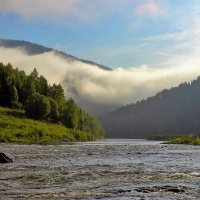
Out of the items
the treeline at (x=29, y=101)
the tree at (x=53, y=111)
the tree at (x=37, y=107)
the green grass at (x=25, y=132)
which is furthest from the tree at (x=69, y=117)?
the tree at (x=37, y=107)

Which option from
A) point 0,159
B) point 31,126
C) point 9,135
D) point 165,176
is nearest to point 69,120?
point 31,126

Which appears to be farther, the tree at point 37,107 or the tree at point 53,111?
the tree at point 53,111

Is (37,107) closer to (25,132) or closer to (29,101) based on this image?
(29,101)

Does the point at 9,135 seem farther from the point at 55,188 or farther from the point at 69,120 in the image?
the point at 55,188

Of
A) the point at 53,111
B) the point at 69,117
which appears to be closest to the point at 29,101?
the point at 53,111

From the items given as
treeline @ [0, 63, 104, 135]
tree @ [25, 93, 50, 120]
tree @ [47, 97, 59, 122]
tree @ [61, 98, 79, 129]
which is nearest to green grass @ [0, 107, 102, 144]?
tree @ [25, 93, 50, 120]

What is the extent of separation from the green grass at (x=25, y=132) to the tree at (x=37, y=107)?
2.95 m

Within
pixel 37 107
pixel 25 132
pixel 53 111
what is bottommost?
pixel 25 132

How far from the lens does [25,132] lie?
124m

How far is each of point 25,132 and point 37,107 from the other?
43729mm

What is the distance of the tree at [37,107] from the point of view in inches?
6585

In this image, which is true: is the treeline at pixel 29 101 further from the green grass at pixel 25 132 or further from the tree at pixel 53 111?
the green grass at pixel 25 132

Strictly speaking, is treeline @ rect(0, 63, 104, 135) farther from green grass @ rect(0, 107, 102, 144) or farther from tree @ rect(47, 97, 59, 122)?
green grass @ rect(0, 107, 102, 144)

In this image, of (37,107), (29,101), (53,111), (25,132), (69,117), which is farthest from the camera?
(69,117)
